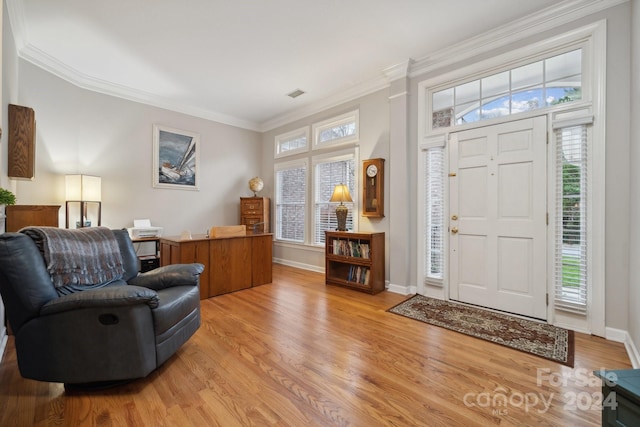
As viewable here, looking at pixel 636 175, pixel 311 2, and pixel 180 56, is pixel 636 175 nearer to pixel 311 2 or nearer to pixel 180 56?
pixel 311 2

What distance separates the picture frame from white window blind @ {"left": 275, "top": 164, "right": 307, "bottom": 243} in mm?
1629

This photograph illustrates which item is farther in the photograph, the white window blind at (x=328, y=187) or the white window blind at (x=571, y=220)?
the white window blind at (x=328, y=187)

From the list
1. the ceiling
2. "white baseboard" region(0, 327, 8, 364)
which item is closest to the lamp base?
the ceiling

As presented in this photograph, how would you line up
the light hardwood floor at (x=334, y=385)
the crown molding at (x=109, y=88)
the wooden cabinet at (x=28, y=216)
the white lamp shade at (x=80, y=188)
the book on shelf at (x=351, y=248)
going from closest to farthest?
the light hardwood floor at (x=334, y=385), the wooden cabinet at (x=28, y=216), the crown molding at (x=109, y=88), the white lamp shade at (x=80, y=188), the book on shelf at (x=351, y=248)

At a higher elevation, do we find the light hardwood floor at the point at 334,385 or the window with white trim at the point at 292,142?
the window with white trim at the point at 292,142

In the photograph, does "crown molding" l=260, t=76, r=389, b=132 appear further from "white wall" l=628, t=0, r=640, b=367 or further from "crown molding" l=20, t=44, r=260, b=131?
"white wall" l=628, t=0, r=640, b=367

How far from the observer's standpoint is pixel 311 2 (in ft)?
8.29

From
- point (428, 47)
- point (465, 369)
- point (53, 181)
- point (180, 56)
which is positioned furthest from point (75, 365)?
point (428, 47)

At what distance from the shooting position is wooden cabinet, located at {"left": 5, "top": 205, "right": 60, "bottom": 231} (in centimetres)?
243

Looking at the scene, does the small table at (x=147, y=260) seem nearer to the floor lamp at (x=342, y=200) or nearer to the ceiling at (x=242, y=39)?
the ceiling at (x=242, y=39)

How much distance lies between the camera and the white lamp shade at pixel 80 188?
3.54 metres

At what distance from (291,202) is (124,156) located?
2873 millimetres

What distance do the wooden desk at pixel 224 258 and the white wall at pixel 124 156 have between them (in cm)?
139

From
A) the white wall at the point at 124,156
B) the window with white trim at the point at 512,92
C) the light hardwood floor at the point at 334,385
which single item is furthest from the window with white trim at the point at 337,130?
the light hardwood floor at the point at 334,385
